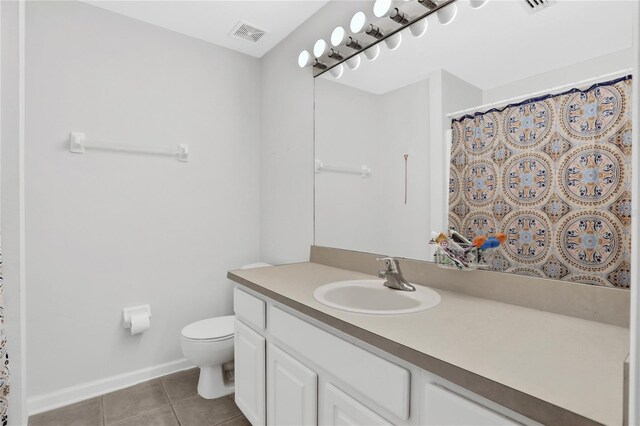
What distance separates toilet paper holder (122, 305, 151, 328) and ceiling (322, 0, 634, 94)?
2.09 metres

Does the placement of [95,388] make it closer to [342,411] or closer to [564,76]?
[342,411]

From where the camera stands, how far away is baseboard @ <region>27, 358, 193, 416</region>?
1834 millimetres

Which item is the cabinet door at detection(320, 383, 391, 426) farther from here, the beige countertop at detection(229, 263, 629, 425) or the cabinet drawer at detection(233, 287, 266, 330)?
the cabinet drawer at detection(233, 287, 266, 330)

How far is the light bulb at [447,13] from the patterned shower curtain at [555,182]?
0.43m

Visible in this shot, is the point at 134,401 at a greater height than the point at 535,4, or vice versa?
the point at 535,4

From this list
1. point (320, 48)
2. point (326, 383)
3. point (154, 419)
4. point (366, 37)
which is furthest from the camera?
point (320, 48)

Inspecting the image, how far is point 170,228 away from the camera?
7.47 feet

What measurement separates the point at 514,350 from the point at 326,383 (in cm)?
59

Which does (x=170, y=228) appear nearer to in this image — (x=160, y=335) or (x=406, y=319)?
(x=160, y=335)

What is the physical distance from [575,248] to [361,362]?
0.79 m

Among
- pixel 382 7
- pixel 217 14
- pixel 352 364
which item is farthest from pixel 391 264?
pixel 217 14

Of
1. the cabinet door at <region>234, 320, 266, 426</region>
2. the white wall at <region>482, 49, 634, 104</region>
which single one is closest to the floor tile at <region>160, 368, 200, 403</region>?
the cabinet door at <region>234, 320, 266, 426</region>

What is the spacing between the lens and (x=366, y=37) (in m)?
1.67

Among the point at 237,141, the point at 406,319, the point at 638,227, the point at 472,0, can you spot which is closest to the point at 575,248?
the point at 406,319
